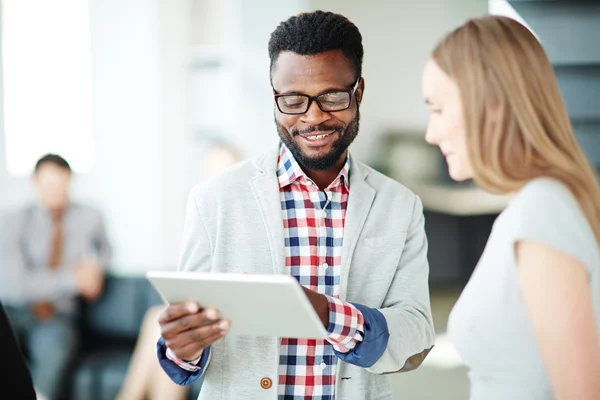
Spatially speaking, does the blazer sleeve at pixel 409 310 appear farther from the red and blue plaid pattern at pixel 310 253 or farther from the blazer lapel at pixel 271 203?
the blazer lapel at pixel 271 203

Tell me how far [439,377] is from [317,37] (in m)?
1.93

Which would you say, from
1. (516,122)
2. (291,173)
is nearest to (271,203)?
(291,173)

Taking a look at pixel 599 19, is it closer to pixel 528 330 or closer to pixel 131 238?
pixel 528 330

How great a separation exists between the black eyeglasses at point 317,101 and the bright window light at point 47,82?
139 inches

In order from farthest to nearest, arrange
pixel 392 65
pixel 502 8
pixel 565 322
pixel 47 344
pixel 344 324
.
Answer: pixel 47 344
pixel 392 65
pixel 502 8
pixel 344 324
pixel 565 322

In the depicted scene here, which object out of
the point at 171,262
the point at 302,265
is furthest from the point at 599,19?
the point at 171,262

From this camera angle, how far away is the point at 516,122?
0.98 m

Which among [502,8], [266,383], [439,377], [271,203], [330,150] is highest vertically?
[502,8]

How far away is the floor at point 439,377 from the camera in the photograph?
2812 millimetres

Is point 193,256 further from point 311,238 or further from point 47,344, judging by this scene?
point 47,344

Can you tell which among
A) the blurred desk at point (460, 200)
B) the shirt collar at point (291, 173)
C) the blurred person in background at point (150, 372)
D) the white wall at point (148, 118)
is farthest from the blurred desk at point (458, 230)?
the shirt collar at point (291, 173)

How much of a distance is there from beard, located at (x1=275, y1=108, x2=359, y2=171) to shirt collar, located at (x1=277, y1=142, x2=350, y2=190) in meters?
0.02

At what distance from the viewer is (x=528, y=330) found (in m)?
0.95

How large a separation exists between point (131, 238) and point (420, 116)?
7.73 ft
